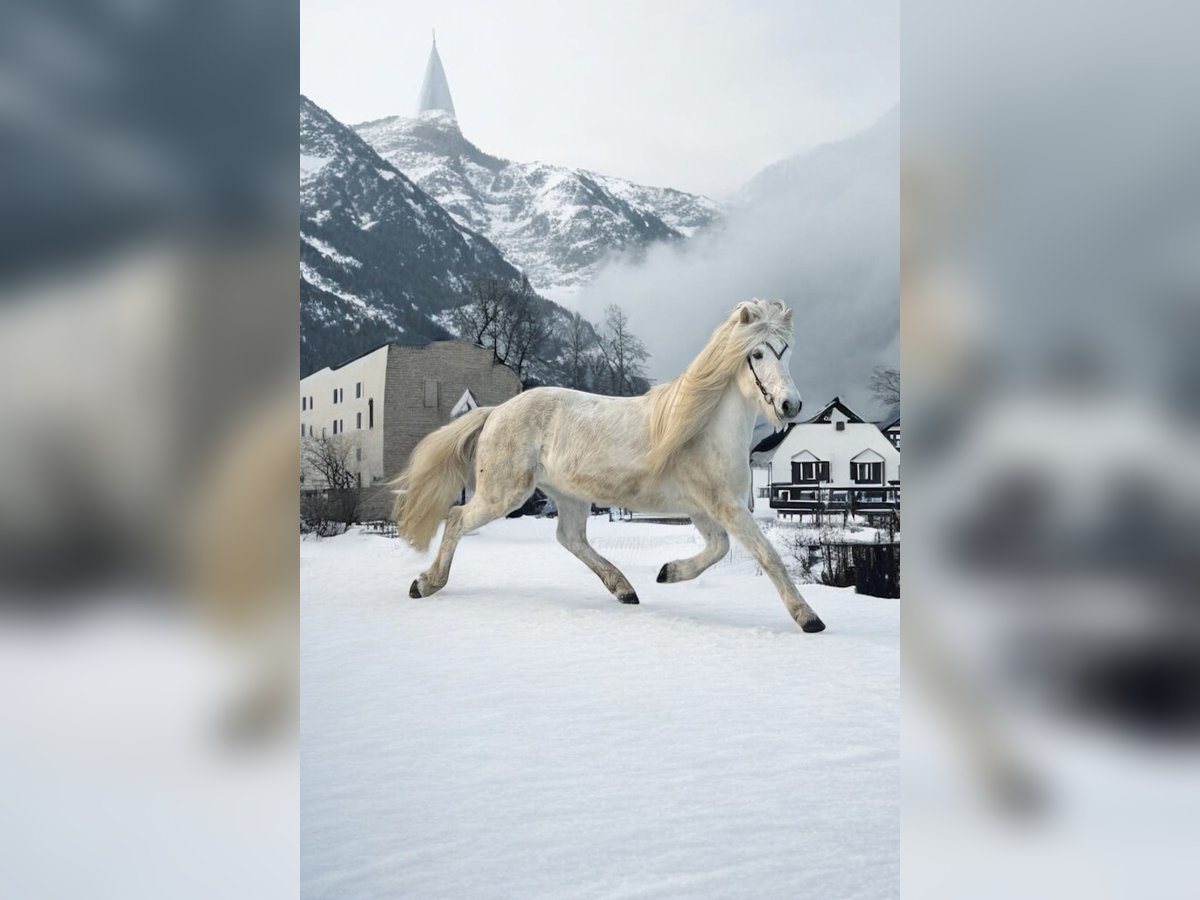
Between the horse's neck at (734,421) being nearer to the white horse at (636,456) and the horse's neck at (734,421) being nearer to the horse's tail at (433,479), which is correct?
the white horse at (636,456)

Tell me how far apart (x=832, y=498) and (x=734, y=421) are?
2511mm

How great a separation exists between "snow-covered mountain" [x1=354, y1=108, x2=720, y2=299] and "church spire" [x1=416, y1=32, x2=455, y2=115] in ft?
0.12

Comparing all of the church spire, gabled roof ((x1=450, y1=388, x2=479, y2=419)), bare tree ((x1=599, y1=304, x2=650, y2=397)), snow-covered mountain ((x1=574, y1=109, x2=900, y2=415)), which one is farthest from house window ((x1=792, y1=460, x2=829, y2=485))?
the church spire

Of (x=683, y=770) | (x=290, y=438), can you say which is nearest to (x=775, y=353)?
(x=683, y=770)

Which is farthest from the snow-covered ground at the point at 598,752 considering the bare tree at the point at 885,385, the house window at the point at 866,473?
the bare tree at the point at 885,385

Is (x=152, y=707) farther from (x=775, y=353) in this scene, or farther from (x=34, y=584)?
(x=775, y=353)

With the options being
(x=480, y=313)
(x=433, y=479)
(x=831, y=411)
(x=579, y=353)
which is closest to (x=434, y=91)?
(x=480, y=313)

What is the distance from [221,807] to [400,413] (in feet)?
16.8

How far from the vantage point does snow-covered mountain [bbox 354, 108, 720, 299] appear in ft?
18.9

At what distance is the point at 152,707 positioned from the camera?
332 millimetres

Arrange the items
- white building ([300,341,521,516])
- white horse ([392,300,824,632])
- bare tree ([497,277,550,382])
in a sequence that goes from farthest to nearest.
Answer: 1. bare tree ([497,277,550,382])
2. white building ([300,341,521,516])
3. white horse ([392,300,824,632])

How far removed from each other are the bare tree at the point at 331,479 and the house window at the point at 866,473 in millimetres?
2813

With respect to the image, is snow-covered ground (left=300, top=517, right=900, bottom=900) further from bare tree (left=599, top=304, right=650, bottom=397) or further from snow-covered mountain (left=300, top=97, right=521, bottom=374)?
snow-covered mountain (left=300, top=97, right=521, bottom=374)

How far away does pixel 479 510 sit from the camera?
2.49 metres
